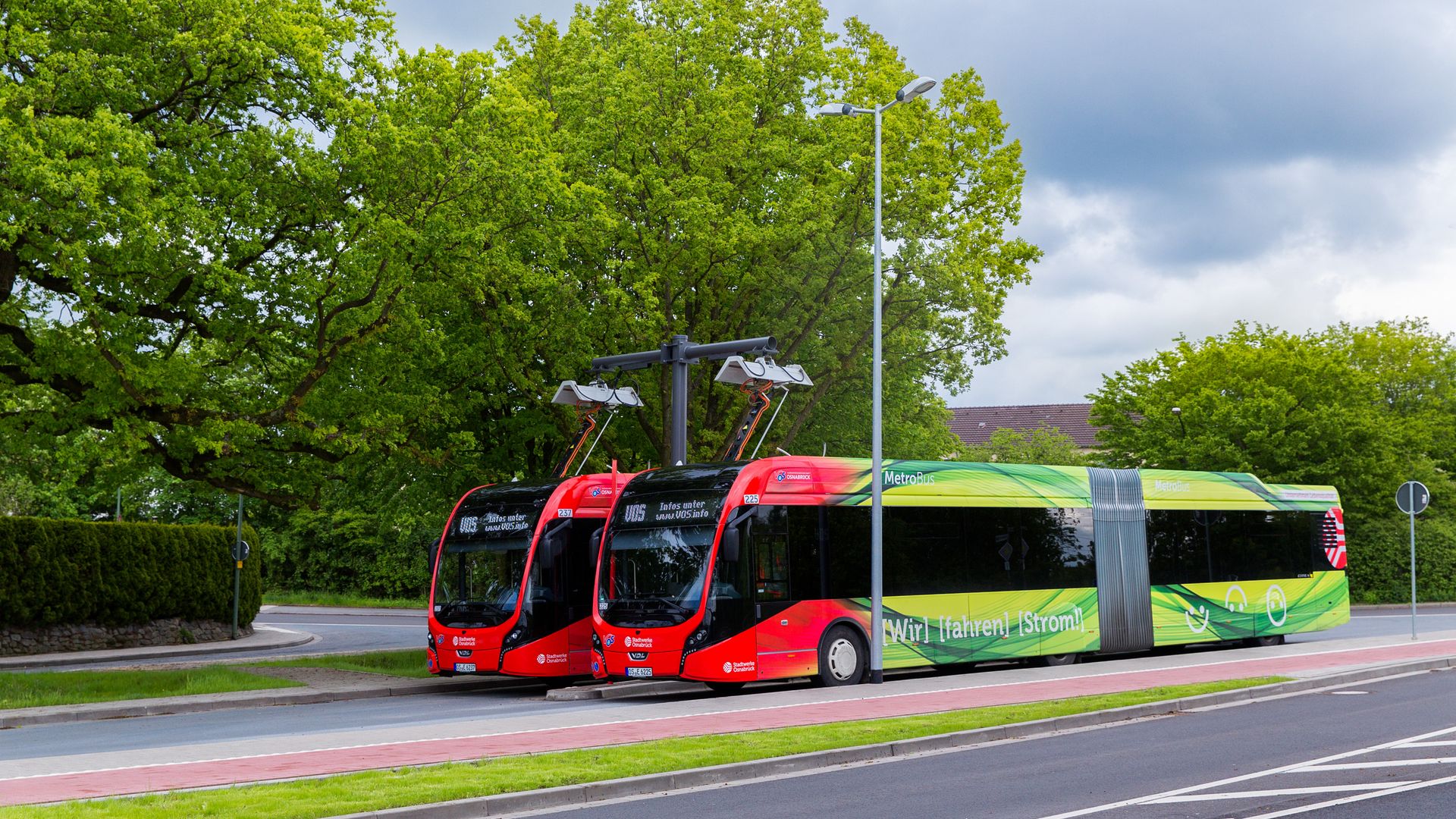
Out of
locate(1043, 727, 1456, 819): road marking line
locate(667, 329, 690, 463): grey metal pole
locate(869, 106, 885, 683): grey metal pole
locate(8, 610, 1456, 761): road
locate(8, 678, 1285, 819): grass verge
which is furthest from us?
locate(667, 329, 690, 463): grey metal pole

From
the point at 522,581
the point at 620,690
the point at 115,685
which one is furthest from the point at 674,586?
the point at 115,685

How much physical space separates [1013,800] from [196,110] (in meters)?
16.2

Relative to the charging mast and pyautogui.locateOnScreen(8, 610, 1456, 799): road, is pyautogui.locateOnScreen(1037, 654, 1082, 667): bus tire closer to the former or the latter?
pyautogui.locateOnScreen(8, 610, 1456, 799): road

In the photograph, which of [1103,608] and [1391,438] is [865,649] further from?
[1391,438]

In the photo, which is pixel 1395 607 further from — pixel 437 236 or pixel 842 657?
pixel 437 236

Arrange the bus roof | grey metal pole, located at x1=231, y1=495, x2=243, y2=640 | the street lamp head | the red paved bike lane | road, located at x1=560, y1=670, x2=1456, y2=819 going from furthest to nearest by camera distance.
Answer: grey metal pole, located at x1=231, y1=495, x2=243, y2=640 → the street lamp head → the bus roof → the red paved bike lane → road, located at x1=560, y1=670, x2=1456, y2=819

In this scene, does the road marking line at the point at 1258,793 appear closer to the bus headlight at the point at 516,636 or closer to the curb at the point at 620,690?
the curb at the point at 620,690

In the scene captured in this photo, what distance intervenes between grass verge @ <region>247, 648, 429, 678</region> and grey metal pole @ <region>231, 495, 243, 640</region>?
355 inches

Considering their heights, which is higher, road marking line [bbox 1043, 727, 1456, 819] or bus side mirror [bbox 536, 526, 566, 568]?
bus side mirror [bbox 536, 526, 566, 568]

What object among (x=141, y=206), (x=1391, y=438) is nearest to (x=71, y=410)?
(x=141, y=206)

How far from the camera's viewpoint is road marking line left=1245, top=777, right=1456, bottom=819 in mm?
8570

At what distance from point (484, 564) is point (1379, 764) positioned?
44.0 ft

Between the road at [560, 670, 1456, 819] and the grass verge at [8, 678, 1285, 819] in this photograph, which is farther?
the road at [560, 670, 1456, 819]

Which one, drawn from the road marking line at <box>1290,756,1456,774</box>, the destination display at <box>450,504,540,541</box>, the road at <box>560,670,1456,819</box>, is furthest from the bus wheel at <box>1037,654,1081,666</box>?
the road marking line at <box>1290,756,1456,774</box>
